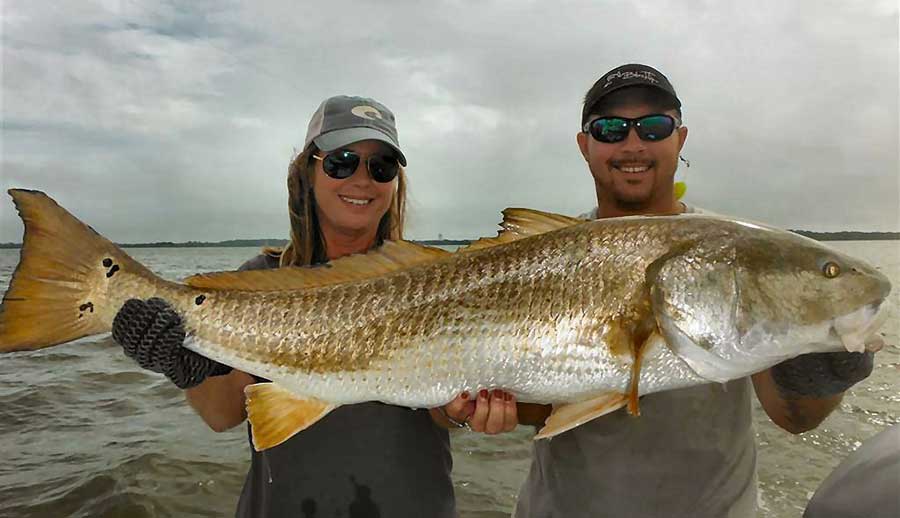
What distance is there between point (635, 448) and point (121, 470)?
7344 millimetres

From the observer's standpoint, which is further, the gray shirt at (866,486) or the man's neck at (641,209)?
the man's neck at (641,209)

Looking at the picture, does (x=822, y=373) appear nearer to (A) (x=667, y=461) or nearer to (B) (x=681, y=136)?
(A) (x=667, y=461)

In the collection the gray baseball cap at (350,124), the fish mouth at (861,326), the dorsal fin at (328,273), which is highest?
the gray baseball cap at (350,124)

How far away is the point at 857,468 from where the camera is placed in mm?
1541

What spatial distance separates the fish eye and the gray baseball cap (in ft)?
7.52

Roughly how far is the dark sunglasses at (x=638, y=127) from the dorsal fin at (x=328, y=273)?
4.68ft

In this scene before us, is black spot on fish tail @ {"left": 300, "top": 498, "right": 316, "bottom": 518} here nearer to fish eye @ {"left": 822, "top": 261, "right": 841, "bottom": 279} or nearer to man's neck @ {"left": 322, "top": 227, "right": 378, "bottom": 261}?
man's neck @ {"left": 322, "top": 227, "right": 378, "bottom": 261}

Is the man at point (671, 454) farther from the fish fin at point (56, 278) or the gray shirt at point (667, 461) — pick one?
the fish fin at point (56, 278)

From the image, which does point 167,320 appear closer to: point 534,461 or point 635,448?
point 534,461

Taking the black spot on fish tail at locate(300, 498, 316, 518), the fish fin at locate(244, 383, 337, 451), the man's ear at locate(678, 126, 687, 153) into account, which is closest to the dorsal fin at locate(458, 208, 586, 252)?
the fish fin at locate(244, 383, 337, 451)

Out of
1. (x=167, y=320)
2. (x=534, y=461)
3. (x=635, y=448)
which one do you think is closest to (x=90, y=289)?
(x=167, y=320)

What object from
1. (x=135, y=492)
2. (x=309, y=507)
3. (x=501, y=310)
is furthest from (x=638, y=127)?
(x=135, y=492)

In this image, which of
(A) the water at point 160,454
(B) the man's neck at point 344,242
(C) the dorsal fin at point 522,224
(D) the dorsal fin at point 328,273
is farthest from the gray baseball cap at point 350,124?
(A) the water at point 160,454

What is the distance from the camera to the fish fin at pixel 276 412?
279cm
